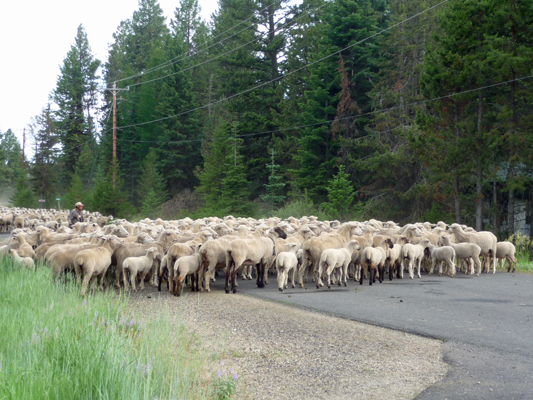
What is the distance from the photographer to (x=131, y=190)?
7156cm

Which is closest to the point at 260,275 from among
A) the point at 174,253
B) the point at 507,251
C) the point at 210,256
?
the point at 210,256

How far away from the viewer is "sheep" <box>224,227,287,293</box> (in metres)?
12.6

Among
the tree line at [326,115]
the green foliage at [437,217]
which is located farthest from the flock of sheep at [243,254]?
the green foliage at [437,217]

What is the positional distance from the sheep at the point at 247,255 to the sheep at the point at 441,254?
5317 mm

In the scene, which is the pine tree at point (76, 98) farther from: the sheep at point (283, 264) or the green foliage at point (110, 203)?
the sheep at point (283, 264)

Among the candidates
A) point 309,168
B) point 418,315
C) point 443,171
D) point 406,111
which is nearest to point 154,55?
point 309,168

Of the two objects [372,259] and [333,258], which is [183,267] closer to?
[333,258]

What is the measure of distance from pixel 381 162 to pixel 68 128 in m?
65.1

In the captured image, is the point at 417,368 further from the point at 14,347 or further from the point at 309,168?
the point at 309,168

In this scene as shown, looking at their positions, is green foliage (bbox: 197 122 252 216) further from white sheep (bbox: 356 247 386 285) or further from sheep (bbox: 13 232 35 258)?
white sheep (bbox: 356 247 386 285)

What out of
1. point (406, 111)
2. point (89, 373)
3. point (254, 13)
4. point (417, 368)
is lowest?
point (417, 368)

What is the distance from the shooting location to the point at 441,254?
15.7 m

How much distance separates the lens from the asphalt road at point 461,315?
5.96 m

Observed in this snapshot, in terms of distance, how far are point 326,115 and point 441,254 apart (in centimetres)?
2840
